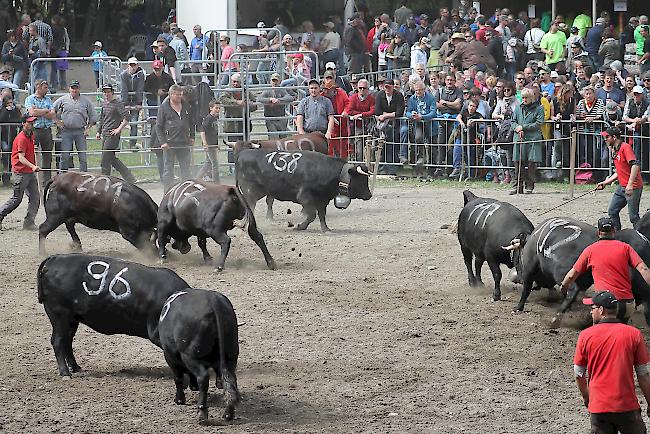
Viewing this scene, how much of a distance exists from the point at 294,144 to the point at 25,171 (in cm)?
433

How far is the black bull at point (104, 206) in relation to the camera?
51.3 feet

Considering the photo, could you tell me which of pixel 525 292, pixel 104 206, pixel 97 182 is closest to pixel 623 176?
pixel 525 292

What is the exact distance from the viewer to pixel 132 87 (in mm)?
24281

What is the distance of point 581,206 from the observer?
63.9 feet

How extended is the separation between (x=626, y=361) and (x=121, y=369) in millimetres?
4942

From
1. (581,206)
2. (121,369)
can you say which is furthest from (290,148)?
(121,369)

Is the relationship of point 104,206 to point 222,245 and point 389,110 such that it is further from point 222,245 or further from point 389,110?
point 389,110

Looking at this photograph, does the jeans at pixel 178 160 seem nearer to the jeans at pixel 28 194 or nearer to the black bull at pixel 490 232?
the jeans at pixel 28 194

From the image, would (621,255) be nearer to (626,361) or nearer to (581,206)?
(626,361)

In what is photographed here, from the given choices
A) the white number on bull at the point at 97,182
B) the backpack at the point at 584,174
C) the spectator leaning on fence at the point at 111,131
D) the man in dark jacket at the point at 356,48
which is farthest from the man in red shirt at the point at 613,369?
the man in dark jacket at the point at 356,48

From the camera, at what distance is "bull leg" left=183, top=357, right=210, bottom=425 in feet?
30.1

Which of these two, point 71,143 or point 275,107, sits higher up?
point 275,107

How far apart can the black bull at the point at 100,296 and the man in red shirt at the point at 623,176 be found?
6992 mm

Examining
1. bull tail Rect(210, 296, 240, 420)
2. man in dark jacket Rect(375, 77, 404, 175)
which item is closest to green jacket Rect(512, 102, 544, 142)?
man in dark jacket Rect(375, 77, 404, 175)
